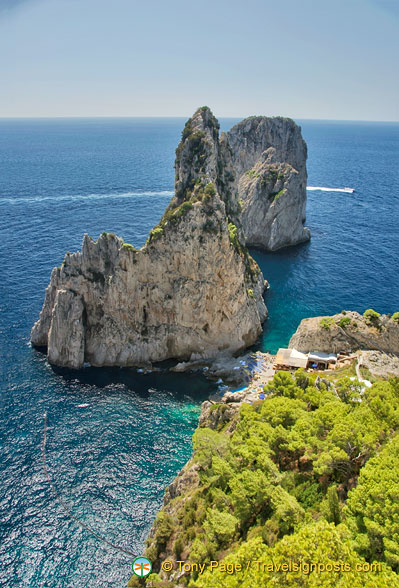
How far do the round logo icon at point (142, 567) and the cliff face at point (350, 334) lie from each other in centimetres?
3794

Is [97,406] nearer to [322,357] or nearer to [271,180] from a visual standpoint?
[322,357]

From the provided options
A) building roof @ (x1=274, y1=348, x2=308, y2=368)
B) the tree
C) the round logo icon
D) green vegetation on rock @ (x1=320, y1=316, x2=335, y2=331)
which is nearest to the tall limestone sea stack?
building roof @ (x1=274, y1=348, x2=308, y2=368)

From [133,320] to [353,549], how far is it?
153 ft

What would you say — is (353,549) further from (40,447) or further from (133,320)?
(133,320)

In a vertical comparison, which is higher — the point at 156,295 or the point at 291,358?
the point at 156,295

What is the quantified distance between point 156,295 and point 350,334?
30.6 m

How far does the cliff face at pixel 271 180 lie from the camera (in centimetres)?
10538

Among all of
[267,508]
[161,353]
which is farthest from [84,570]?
[161,353]

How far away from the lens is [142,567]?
109 ft

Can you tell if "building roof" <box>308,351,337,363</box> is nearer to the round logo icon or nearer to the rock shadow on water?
the rock shadow on water

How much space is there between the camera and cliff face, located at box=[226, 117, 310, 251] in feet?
346

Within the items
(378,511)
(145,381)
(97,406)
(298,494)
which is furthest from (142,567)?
(145,381)

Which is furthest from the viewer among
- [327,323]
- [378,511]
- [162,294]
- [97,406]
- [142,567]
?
[162,294]

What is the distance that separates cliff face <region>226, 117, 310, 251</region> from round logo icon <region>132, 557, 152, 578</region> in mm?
79870
